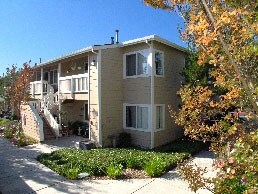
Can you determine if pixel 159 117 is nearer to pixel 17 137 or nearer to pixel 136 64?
pixel 136 64

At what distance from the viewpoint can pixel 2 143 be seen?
19.0 metres

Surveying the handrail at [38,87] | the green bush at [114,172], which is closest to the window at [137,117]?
the green bush at [114,172]

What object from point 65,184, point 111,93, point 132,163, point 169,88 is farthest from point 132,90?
point 65,184

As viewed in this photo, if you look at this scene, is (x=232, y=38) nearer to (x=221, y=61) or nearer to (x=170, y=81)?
(x=221, y=61)

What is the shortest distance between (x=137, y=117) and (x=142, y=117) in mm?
435

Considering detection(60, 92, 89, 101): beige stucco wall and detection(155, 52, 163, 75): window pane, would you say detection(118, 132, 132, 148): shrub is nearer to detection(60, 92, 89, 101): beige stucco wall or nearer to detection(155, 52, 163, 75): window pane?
detection(60, 92, 89, 101): beige stucco wall

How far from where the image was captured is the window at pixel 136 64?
16.8 meters

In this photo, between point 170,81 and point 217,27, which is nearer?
point 217,27

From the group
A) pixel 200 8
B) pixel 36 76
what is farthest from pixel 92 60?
pixel 36 76

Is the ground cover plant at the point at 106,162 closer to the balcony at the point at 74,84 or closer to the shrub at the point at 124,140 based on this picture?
the shrub at the point at 124,140

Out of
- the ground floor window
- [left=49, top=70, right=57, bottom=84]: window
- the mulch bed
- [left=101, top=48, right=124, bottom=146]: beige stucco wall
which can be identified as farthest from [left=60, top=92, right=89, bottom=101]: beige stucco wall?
the mulch bed

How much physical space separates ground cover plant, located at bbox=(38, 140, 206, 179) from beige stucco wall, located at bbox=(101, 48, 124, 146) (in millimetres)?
3053

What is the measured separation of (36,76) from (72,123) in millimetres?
12423

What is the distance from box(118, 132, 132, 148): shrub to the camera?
1714 centimetres
